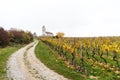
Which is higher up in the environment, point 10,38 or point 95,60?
point 10,38

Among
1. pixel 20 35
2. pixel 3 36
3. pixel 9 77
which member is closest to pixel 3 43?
pixel 3 36

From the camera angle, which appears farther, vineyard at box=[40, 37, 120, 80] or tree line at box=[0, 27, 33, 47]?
tree line at box=[0, 27, 33, 47]

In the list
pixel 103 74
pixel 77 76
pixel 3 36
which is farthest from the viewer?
pixel 3 36

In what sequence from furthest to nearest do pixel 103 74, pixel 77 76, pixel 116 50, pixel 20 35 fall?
pixel 20 35, pixel 116 50, pixel 103 74, pixel 77 76

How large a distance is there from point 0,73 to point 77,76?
8.43 meters

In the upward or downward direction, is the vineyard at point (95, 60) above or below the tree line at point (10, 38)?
below

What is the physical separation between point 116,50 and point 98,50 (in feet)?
50.9

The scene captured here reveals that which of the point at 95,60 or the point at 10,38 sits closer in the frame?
the point at 95,60

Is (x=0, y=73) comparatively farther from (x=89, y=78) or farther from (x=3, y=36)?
(x=3, y=36)

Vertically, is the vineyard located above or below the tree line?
below

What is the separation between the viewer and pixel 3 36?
86812 mm

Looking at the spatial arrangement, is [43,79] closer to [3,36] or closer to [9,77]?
[9,77]

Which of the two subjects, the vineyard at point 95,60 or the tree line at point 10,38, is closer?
the vineyard at point 95,60

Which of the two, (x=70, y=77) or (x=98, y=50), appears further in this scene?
(x=98, y=50)
